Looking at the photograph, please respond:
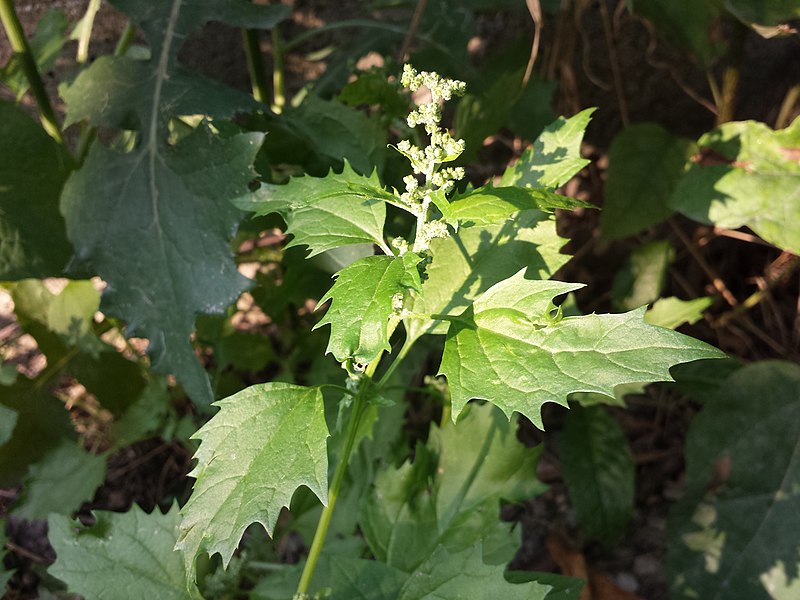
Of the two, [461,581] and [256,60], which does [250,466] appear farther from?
[256,60]

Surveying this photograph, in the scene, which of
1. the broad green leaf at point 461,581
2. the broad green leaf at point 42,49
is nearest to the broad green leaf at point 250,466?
the broad green leaf at point 461,581

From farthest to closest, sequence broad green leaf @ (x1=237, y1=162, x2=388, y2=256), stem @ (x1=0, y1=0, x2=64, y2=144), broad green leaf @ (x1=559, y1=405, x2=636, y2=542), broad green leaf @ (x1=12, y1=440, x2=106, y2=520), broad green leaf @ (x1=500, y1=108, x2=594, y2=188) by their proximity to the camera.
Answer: broad green leaf @ (x1=559, y1=405, x2=636, y2=542) < broad green leaf @ (x1=12, y1=440, x2=106, y2=520) < stem @ (x1=0, y1=0, x2=64, y2=144) < broad green leaf @ (x1=500, y1=108, x2=594, y2=188) < broad green leaf @ (x1=237, y1=162, x2=388, y2=256)

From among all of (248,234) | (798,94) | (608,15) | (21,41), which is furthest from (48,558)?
(798,94)

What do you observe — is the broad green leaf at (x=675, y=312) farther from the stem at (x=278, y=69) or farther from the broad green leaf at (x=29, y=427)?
the broad green leaf at (x=29, y=427)

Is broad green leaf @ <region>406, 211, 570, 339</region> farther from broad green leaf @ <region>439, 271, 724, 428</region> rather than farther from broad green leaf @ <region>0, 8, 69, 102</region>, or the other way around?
broad green leaf @ <region>0, 8, 69, 102</region>

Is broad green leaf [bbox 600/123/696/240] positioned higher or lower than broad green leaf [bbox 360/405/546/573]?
higher

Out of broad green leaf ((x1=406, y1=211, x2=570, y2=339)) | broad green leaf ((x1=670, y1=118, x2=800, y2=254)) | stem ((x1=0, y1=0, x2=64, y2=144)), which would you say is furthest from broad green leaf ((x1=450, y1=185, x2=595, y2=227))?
stem ((x1=0, y1=0, x2=64, y2=144))

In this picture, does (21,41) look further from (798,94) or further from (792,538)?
(792,538)
